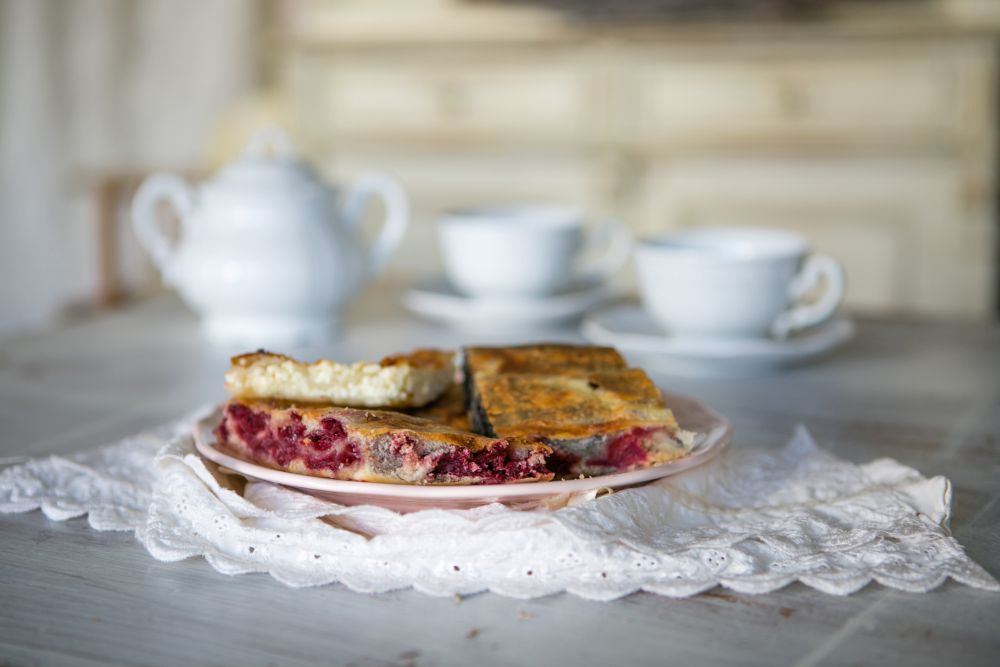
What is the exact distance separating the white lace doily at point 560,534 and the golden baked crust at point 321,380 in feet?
0.20

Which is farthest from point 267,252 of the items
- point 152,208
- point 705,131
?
point 705,131

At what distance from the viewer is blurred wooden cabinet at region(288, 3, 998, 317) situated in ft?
7.87

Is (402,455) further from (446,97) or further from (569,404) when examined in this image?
(446,97)

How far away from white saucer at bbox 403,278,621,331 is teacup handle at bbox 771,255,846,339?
0.29 meters

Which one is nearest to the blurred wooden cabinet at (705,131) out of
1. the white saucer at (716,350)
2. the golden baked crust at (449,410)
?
the white saucer at (716,350)

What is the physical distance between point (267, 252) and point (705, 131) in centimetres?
155

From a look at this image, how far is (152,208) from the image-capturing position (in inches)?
53.8

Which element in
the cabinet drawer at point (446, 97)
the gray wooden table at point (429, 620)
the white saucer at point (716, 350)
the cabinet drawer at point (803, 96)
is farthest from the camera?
the cabinet drawer at point (446, 97)

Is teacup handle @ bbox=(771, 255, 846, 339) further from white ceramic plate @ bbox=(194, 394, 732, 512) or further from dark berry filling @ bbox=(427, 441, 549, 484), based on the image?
dark berry filling @ bbox=(427, 441, 549, 484)

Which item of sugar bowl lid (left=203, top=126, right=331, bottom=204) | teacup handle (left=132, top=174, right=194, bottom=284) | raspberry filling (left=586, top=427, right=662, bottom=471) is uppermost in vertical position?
sugar bowl lid (left=203, top=126, right=331, bottom=204)

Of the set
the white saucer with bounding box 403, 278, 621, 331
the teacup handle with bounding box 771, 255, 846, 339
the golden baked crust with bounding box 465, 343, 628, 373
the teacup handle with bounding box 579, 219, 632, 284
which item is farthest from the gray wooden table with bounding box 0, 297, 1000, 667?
the teacup handle with bounding box 579, 219, 632, 284

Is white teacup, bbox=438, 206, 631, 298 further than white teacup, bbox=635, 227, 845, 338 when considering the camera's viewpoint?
Yes

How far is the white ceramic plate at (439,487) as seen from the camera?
24.7 inches

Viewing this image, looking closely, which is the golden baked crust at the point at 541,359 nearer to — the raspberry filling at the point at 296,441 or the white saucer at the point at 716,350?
the raspberry filling at the point at 296,441
